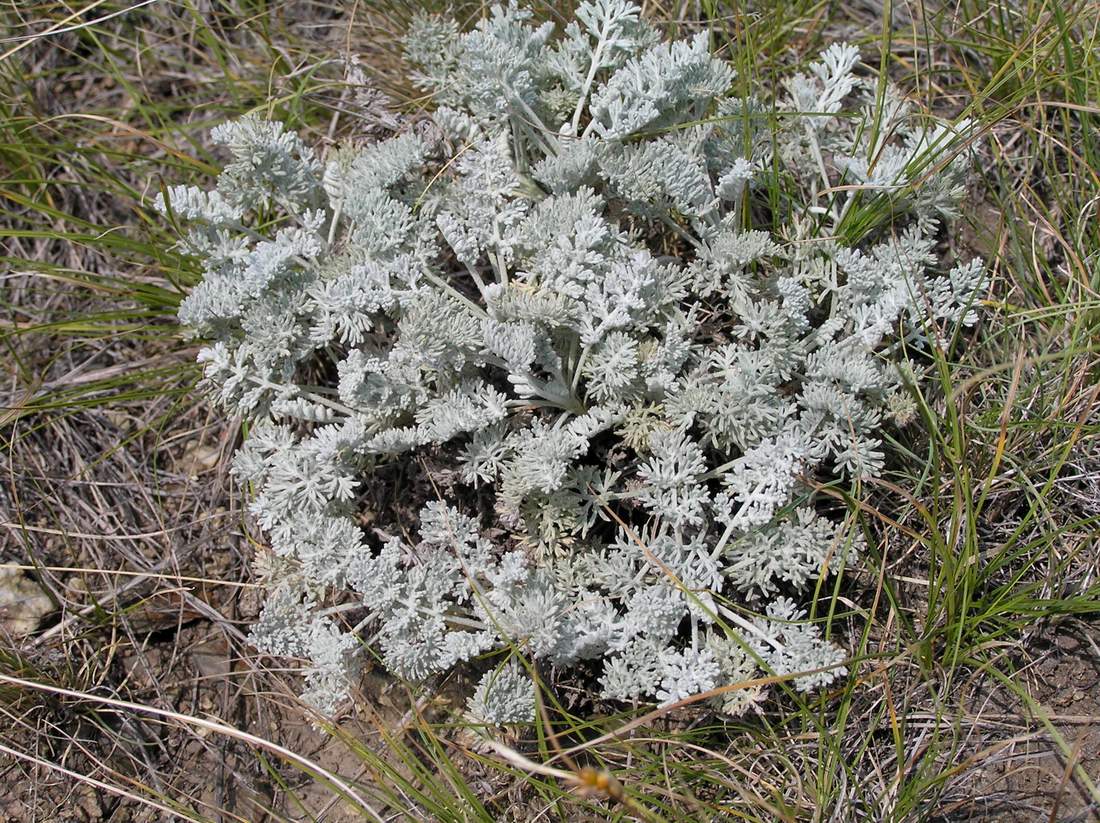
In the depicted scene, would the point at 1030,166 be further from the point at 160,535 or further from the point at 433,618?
the point at 160,535

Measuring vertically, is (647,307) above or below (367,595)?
above

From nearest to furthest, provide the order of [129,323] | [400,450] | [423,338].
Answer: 1. [423,338]
2. [400,450]
3. [129,323]

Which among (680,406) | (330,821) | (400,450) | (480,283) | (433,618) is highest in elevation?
(480,283)

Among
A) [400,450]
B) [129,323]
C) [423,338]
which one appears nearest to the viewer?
[423,338]

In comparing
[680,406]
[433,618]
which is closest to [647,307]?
[680,406]

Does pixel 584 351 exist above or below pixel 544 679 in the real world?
above

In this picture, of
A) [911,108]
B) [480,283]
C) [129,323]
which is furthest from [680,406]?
[129,323]

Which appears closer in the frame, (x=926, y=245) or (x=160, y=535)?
(x=926, y=245)

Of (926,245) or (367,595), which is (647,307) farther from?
(367,595)

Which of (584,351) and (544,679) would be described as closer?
(584,351)
